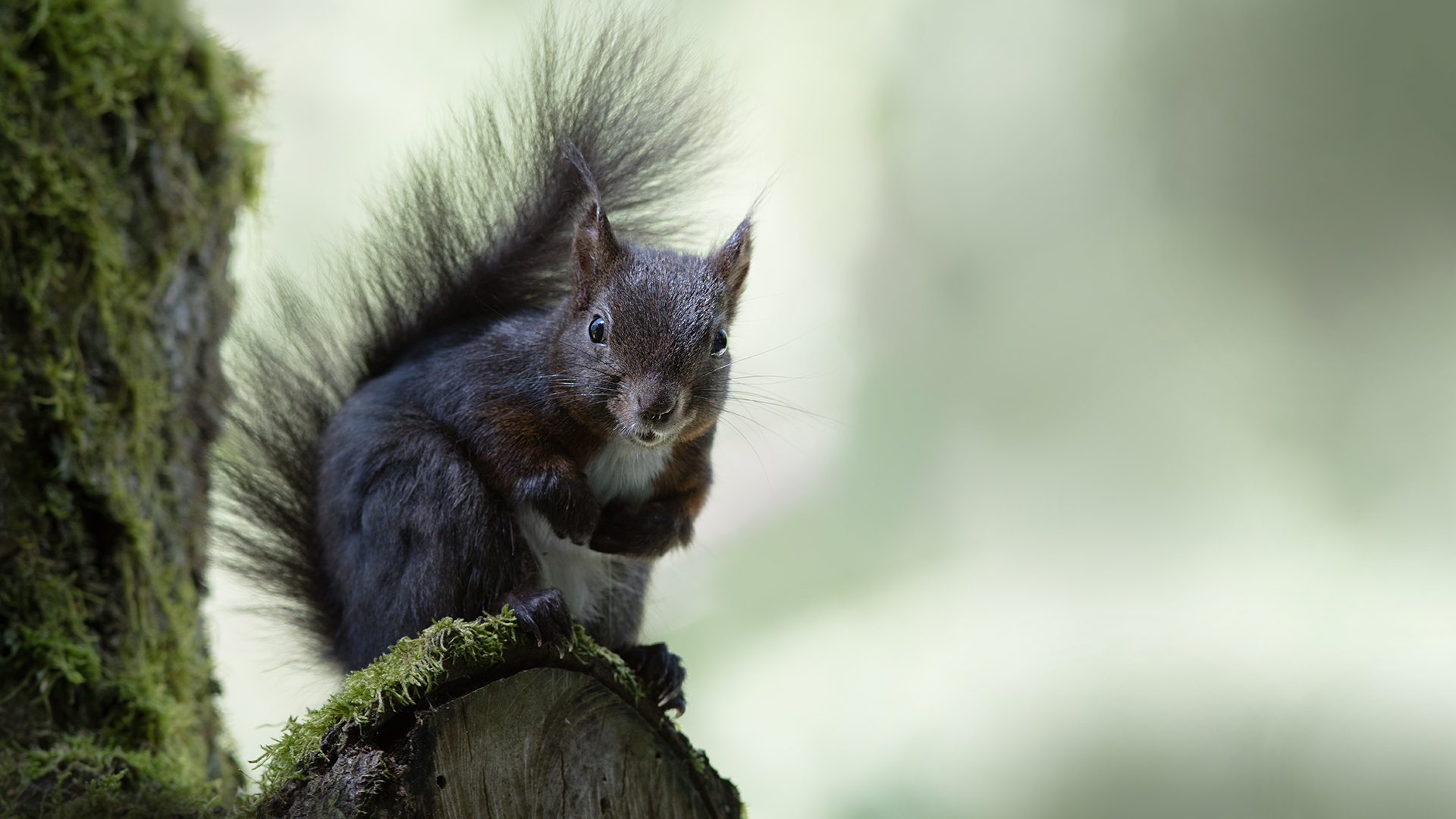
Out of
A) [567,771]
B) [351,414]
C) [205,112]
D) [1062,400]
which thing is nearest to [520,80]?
[205,112]

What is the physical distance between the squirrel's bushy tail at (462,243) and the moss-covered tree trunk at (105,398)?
0.14m

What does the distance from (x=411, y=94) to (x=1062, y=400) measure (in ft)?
8.31

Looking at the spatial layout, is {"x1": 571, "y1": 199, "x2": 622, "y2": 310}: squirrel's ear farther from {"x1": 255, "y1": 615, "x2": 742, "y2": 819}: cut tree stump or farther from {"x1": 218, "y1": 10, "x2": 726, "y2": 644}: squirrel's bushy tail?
{"x1": 255, "y1": 615, "x2": 742, "y2": 819}: cut tree stump

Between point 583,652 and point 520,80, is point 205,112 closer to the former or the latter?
point 520,80

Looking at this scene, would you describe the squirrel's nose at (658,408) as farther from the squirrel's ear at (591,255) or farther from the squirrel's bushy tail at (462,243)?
the squirrel's bushy tail at (462,243)

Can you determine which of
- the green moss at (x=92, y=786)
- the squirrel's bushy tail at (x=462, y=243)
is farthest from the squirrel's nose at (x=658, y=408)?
the green moss at (x=92, y=786)

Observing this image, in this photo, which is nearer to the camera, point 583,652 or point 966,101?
point 583,652

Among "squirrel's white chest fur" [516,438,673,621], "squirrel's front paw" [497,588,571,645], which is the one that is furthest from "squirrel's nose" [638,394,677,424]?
"squirrel's front paw" [497,588,571,645]

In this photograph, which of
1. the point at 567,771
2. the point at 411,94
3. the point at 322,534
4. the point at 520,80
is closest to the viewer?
the point at 567,771

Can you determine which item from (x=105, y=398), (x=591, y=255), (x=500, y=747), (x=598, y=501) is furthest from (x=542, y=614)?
(x=105, y=398)

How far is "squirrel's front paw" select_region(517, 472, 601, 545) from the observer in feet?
6.08

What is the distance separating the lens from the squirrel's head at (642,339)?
1.79 meters

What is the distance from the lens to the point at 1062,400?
379 centimetres

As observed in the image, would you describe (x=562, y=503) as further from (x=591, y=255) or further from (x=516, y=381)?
(x=591, y=255)
